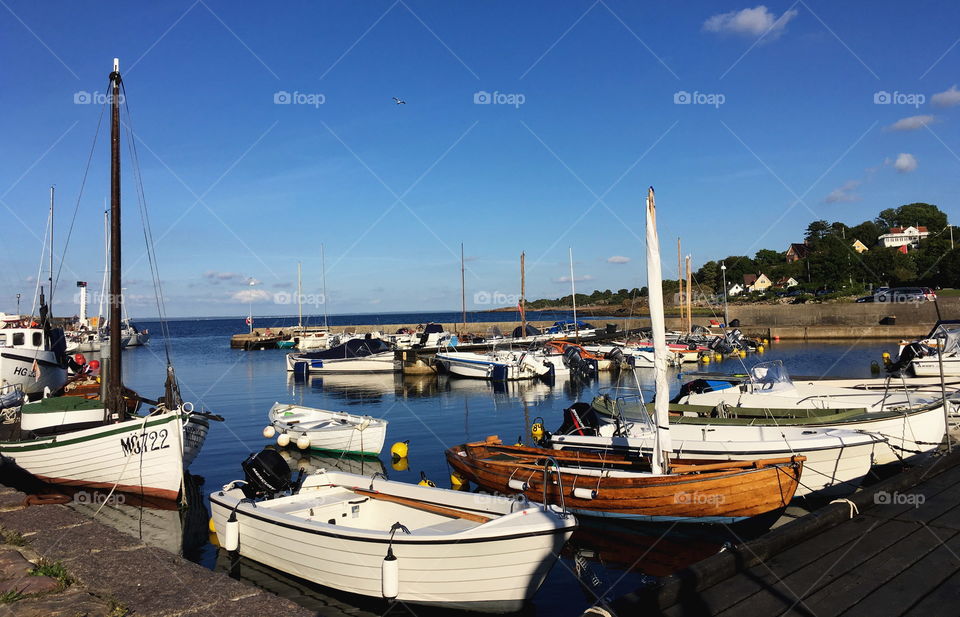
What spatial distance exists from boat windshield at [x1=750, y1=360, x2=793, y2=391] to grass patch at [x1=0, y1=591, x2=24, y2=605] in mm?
17243

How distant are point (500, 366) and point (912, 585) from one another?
3457cm

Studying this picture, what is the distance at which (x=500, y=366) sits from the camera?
40000 mm

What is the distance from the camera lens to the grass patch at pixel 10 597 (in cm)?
654

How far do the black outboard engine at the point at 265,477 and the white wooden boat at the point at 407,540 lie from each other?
0.53 m

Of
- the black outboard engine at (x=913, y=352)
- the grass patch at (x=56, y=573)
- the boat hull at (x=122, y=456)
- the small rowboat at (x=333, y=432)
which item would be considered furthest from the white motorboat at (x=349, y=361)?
the grass patch at (x=56, y=573)

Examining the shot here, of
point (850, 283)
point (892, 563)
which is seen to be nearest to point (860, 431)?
point (892, 563)

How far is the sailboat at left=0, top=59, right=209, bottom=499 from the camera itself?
1381 cm

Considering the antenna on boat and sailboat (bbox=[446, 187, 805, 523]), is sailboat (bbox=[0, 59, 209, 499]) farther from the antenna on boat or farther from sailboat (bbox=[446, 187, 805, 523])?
the antenna on boat

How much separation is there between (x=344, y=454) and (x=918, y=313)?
65713 millimetres

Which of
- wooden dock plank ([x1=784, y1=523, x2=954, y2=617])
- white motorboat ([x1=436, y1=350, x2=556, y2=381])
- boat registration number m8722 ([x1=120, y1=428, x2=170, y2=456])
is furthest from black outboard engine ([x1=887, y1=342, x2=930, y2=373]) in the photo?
boat registration number m8722 ([x1=120, y1=428, x2=170, y2=456])

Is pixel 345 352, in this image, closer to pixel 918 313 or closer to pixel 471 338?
pixel 471 338

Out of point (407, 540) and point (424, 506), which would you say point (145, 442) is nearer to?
point (424, 506)

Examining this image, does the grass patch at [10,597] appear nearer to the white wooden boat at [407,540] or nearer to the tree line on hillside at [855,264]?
the white wooden boat at [407,540]

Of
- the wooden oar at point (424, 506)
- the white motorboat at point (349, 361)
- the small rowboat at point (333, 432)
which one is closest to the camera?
the wooden oar at point (424, 506)
